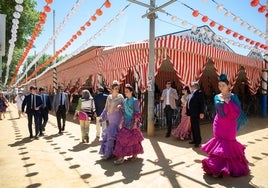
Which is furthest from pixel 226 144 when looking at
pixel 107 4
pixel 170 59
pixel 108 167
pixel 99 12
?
pixel 99 12

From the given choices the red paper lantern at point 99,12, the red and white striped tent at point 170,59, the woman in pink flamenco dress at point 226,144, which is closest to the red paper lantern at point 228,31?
the red and white striped tent at point 170,59

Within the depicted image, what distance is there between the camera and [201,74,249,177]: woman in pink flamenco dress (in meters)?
4.07

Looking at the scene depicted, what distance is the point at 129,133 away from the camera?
5074 mm

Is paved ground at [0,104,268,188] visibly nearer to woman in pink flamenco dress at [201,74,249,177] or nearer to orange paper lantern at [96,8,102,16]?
woman in pink flamenco dress at [201,74,249,177]

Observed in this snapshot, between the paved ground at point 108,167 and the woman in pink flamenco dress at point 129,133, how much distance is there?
233 mm

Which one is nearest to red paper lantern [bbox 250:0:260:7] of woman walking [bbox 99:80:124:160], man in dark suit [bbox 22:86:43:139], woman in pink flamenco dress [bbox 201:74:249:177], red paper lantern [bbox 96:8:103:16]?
woman in pink flamenco dress [bbox 201:74:249:177]

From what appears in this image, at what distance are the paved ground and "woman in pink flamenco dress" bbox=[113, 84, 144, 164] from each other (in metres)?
0.23

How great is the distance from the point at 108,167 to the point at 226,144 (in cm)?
226

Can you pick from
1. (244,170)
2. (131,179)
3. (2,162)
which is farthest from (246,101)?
(2,162)

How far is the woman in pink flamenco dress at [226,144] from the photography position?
4074mm

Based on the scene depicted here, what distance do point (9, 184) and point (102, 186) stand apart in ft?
5.04

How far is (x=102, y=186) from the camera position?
3836 mm

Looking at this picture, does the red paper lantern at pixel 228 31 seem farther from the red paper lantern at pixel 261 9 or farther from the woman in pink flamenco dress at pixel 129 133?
the woman in pink flamenco dress at pixel 129 133

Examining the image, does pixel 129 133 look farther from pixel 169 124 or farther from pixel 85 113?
pixel 169 124
